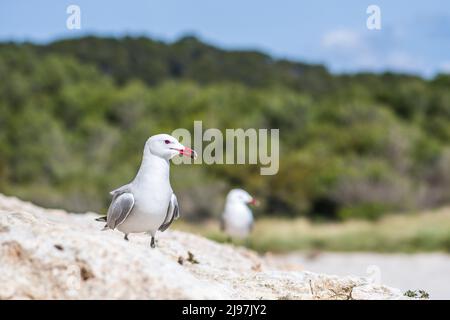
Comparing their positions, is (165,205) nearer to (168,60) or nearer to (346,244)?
(346,244)

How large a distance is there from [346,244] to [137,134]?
2467 centimetres

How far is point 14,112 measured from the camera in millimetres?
49938

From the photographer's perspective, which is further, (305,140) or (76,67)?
(76,67)

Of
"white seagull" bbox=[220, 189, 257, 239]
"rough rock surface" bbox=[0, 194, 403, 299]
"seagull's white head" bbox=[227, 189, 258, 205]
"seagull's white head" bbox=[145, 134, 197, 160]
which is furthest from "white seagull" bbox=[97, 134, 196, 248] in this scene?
"seagull's white head" bbox=[227, 189, 258, 205]

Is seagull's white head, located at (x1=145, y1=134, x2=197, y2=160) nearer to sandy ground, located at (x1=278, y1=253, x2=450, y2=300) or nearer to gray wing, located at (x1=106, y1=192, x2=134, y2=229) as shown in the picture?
gray wing, located at (x1=106, y1=192, x2=134, y2=229)

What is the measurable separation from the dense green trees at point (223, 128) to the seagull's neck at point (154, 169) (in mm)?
28701

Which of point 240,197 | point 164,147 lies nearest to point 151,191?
point 164,147

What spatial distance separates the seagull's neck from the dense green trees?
1130 inches

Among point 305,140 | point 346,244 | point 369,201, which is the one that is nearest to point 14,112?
point 305,140

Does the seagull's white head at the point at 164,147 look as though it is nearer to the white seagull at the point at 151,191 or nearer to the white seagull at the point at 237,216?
the white seagull at the point at 151,191

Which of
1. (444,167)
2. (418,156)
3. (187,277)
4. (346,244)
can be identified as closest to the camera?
(187,277)

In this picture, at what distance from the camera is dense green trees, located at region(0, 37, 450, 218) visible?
37.3 m

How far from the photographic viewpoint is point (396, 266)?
17.5m

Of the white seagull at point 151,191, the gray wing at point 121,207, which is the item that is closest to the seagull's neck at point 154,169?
the white seagull at point 151,191
